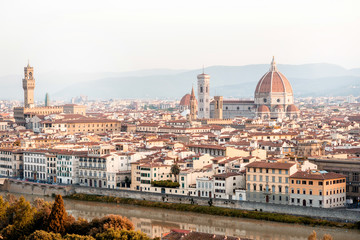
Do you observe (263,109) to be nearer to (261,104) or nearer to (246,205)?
(261,104)

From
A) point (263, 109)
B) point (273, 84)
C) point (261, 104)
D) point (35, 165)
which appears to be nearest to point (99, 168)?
point (35, 165)

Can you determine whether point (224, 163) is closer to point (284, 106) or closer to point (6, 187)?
point (6, 187)

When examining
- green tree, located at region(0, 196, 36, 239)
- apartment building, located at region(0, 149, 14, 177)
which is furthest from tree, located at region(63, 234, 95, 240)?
apartment building, located at region(0, 149, 14, 177)

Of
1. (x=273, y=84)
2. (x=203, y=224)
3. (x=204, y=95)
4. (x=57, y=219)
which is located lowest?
(x=203, y=224)

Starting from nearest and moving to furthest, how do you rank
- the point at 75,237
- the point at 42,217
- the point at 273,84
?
the point at 75,237
the point at 42,217
the point at 273,84

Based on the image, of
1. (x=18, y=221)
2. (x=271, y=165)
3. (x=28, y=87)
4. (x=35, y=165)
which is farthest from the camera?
(x=28, y=87)

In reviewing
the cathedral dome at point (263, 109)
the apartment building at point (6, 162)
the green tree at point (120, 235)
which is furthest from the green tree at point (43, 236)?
the cathedral dome at point (263, 109)
